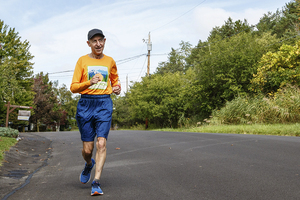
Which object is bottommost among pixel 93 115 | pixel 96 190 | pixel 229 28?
pixel 96 190

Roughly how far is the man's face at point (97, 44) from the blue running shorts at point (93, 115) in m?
0.63

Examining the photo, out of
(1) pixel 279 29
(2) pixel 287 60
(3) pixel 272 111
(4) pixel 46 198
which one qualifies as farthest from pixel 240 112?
(1) pixel 279 29

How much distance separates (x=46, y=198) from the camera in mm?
4133

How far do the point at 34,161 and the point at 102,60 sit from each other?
4744mm

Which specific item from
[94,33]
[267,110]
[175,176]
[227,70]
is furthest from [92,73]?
[227,70]

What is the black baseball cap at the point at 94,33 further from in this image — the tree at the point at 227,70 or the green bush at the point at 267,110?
the tree at the point at 227,70

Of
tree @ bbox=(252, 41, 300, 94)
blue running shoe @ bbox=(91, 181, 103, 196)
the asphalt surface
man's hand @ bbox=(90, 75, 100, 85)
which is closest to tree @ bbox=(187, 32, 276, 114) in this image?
tree @ bbox=(252, 41, 300, 94)

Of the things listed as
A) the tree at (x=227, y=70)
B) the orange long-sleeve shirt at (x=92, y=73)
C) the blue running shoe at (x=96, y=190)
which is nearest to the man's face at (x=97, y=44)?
the orange long-sleeve shirt at (x=92, y=73)

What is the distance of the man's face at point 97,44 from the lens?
4.46 meters

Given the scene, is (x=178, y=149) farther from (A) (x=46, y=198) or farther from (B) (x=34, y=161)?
(A) (x=46, y=198)

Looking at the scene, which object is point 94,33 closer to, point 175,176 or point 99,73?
point 99,73

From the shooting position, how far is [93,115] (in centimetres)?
435

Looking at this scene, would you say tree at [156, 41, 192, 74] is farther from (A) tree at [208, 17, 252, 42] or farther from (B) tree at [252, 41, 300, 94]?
(B) tree at [252, 41, 300, 94]

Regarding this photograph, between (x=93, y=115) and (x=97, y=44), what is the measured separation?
3.24 feet
